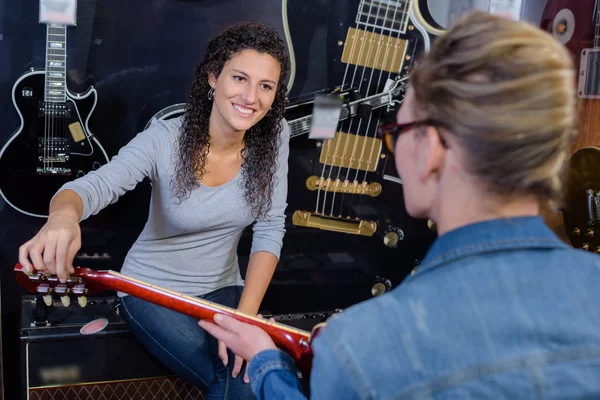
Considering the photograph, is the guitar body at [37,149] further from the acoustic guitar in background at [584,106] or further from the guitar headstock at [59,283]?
the acoustic guitar in background at [584,106]

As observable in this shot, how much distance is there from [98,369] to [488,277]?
1695mm

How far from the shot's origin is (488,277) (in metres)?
0.88

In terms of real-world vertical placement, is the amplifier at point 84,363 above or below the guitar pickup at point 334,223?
below

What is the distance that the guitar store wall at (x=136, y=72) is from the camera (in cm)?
240

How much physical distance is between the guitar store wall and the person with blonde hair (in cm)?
173

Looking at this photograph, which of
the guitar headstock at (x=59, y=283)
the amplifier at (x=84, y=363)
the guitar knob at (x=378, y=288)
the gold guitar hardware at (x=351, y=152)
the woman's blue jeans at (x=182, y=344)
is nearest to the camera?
the guitar headstock at (x=59, y=283)

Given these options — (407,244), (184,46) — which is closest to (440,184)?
(184,46)

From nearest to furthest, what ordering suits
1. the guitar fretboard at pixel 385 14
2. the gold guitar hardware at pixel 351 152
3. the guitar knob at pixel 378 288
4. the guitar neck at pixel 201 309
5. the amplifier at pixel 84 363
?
1. the guitar neck at pixel 201 309
2. the amplifier at pixel 84 363
3. the guitar fretboard at pixel 385 14
4. the gold guitar hardware at pixel 351 152
5. the guitar knob at pixel 378 288

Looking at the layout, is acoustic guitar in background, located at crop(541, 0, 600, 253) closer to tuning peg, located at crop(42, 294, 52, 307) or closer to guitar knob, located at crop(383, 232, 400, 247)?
guitar knob, located at crop(383, 232, 400, 247)

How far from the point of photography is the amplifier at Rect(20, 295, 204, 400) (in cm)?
216

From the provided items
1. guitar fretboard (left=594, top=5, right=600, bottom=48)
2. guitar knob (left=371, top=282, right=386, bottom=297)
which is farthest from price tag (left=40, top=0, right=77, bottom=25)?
guitar fretboard (left=594, top=5, right=600, bottom=48)

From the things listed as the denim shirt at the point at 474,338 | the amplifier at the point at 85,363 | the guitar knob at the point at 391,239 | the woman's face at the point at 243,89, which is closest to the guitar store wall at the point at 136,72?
the guitar knob at the point at 391,239

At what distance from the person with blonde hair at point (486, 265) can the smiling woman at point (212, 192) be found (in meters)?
1.13

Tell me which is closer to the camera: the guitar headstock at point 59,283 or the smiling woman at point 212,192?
the guitar headstock at point 59,283
